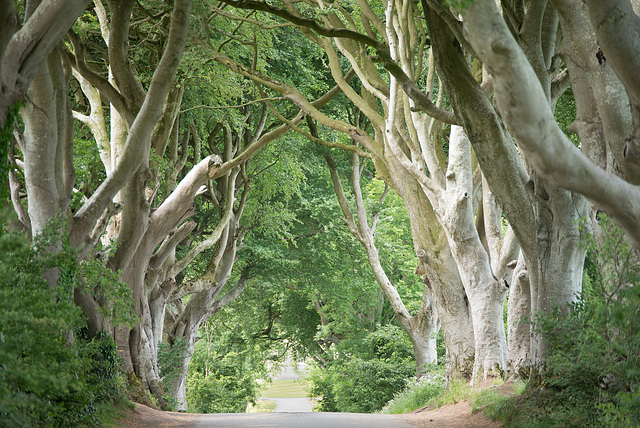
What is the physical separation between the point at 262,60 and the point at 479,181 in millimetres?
6883

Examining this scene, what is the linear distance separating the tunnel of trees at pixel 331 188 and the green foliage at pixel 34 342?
32 mm

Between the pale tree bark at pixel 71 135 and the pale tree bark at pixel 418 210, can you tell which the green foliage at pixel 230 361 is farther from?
the pale tree bark at pixel 71 135

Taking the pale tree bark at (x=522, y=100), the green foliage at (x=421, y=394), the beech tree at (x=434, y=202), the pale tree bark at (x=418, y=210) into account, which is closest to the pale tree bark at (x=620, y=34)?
the pale tree bark at (x=522, y=100)

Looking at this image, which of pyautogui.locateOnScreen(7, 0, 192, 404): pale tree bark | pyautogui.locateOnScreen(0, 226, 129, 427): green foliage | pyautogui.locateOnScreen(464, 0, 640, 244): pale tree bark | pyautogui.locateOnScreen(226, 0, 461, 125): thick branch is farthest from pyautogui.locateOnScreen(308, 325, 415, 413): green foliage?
pyautogui.locateOnScreen(464, 0, 640, 244): pale tree bark

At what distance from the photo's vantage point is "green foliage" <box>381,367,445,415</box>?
47.1ft

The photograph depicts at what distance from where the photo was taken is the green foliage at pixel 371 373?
19016 millimetres

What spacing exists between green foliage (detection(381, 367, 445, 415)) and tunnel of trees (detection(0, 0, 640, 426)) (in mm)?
232

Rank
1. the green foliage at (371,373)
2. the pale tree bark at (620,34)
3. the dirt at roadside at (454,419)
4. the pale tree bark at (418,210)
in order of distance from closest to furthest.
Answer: the pale tree bark at (620,34)
the dirt at roadside at (454,419)
the pale tree bark at (418,210)
the green foliage at (371,373)

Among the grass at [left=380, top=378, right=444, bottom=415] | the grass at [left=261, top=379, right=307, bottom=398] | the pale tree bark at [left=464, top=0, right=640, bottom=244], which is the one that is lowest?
the grass at [left=261, top=379, right=307, bottom=398]

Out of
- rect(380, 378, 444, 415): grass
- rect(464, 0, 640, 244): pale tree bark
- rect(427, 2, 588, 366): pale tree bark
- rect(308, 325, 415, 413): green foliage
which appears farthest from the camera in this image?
rect(308, 325, 415, 413): green foliage

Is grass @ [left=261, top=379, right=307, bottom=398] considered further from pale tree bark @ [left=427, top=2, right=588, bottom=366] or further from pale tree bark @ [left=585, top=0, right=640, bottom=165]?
pale tree bark @ [left=585, top=0, right=640, bottom=165]

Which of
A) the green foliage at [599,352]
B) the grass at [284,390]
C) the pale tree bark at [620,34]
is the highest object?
the pale tree bark at [620,34]

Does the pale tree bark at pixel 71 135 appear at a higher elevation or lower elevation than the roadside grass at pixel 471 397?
higher

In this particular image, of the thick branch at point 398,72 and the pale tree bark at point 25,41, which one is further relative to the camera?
the thick branch at point 398,72
